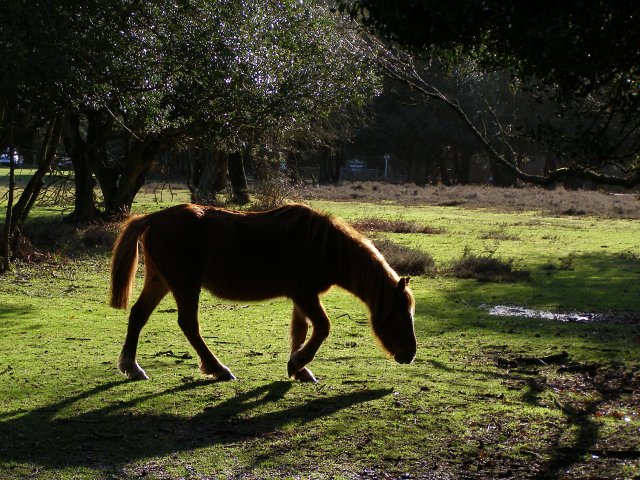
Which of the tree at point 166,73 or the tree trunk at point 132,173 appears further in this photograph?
the tree trunk at point 132,173

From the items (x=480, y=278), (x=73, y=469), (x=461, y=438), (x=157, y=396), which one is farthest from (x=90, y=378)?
(x=480, y=278)

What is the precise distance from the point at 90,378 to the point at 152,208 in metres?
22.9

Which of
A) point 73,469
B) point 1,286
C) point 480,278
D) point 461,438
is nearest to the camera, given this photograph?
point 73,469

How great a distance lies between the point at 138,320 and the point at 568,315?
6814 mm

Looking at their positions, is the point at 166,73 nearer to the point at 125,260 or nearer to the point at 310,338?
the point at 125,260

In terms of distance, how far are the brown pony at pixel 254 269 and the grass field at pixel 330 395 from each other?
0.47 meters

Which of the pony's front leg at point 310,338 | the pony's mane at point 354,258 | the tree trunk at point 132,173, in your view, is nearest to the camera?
the pony's front leg at point 310,338

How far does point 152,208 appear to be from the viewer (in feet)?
99.6

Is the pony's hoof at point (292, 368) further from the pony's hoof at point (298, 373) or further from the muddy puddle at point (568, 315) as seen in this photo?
the muddy puddle at point (568, 315)

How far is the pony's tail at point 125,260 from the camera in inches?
316

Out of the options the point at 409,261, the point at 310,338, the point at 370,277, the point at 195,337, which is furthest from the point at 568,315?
the point at 195,337

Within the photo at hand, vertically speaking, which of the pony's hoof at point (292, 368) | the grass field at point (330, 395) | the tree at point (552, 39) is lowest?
the grass field at point (330, 395)

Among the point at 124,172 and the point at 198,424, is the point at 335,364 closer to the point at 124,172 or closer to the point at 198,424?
the point at 198,424

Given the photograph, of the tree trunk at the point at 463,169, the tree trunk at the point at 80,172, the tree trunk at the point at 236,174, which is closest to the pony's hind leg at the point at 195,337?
the tree trunk at the point at 80,172
